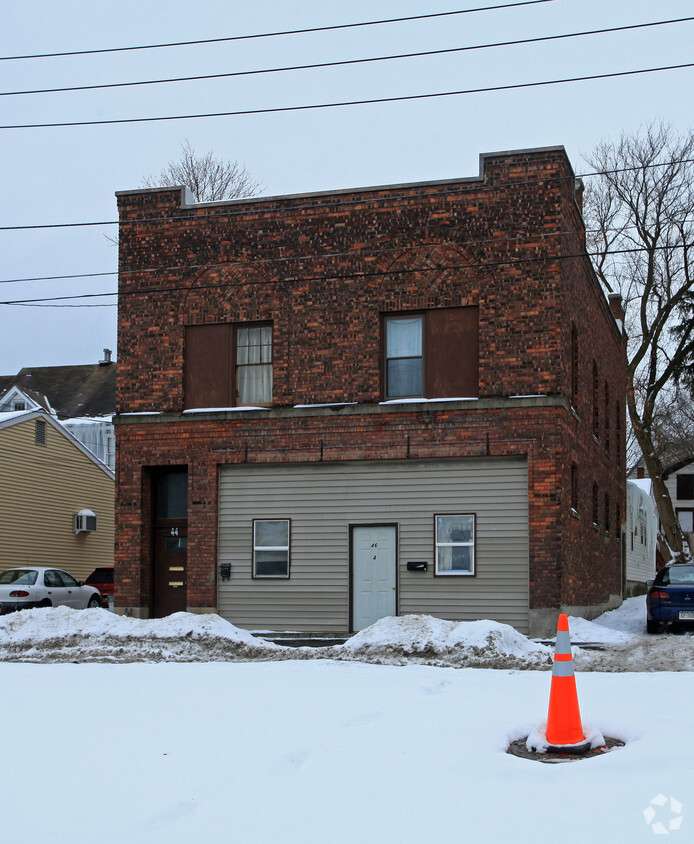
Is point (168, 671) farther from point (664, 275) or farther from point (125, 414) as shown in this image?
point (664, 275)

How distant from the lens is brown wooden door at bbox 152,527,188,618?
2156 centimetres

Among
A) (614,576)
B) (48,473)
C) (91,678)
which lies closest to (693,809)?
(91,678)

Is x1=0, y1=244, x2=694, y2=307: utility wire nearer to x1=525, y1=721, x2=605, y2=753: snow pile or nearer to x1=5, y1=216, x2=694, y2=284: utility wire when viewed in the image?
x1=5, y1=216, x2=694, y2=284: utility wire

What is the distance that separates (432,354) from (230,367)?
4178 mm

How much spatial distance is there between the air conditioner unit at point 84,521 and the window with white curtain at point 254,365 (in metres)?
18.0

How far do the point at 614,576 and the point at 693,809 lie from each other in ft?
77.7

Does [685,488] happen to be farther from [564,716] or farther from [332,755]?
[332,755]

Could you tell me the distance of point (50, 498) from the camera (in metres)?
36.0

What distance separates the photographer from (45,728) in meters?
8.94

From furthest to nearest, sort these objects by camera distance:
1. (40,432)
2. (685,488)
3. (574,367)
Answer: (685,488), (40,432), (574,367)

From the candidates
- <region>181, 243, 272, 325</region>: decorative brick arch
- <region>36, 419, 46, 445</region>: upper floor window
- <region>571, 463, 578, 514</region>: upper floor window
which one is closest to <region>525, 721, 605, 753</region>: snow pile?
<region>571, 463, 578, 514</region>: upper floor window

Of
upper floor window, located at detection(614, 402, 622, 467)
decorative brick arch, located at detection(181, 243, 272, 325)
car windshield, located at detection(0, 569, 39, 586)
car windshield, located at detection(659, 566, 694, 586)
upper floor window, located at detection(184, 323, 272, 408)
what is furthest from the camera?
upper floor window, located at detection(614, 402, 622, 467)

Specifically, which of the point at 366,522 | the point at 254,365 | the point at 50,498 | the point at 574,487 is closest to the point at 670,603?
the point at 574,487

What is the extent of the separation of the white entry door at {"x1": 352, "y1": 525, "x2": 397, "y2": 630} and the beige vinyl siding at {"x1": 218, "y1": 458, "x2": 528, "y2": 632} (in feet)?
0.56
